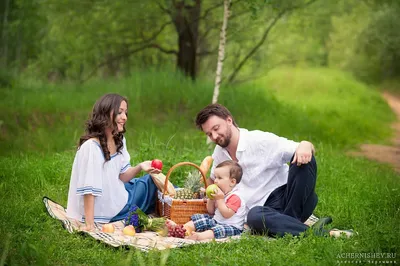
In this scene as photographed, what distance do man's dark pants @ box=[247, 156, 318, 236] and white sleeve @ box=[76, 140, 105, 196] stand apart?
146cm

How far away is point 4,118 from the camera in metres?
12.6

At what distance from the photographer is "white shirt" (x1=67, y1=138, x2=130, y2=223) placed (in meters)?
5.62

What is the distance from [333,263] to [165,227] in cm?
184

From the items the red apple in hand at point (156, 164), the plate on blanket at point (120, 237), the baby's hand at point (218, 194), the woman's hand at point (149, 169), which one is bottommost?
the plate on blanket at point (120, 237)

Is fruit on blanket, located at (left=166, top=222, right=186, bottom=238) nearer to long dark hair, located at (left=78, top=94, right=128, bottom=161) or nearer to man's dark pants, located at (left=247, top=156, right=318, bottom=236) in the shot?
man's dark pants, located at (left=247, top=156, right=318, bottom=236)

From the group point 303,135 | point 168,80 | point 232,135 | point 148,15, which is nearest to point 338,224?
point 232,135

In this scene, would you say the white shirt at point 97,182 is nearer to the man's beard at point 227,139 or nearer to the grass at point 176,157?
the grass at point 176,157

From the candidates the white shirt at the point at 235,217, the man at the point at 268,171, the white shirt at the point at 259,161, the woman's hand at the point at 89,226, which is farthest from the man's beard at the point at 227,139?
the woman's hand at the point at 89,226

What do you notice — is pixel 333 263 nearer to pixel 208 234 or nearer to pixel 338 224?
pixel 208 234

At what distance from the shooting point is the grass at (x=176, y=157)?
4.76 meters

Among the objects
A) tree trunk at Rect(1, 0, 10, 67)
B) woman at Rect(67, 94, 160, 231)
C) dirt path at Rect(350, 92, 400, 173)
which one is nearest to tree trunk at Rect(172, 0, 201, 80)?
dirt path at Rect(350, 92, 400, 173)

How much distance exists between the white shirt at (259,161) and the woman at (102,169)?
867 millimetres

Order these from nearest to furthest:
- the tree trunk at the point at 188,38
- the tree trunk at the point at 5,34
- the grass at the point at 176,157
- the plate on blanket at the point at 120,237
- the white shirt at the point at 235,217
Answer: the grass at the point at 176,157 → the plate on blanket at the point at 120,237 → the white shirt at the point at 235,217 → the tree trunk at the point at 188,38 → the tree trunk at the point at 5,34

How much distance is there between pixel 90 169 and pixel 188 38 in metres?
9.36
